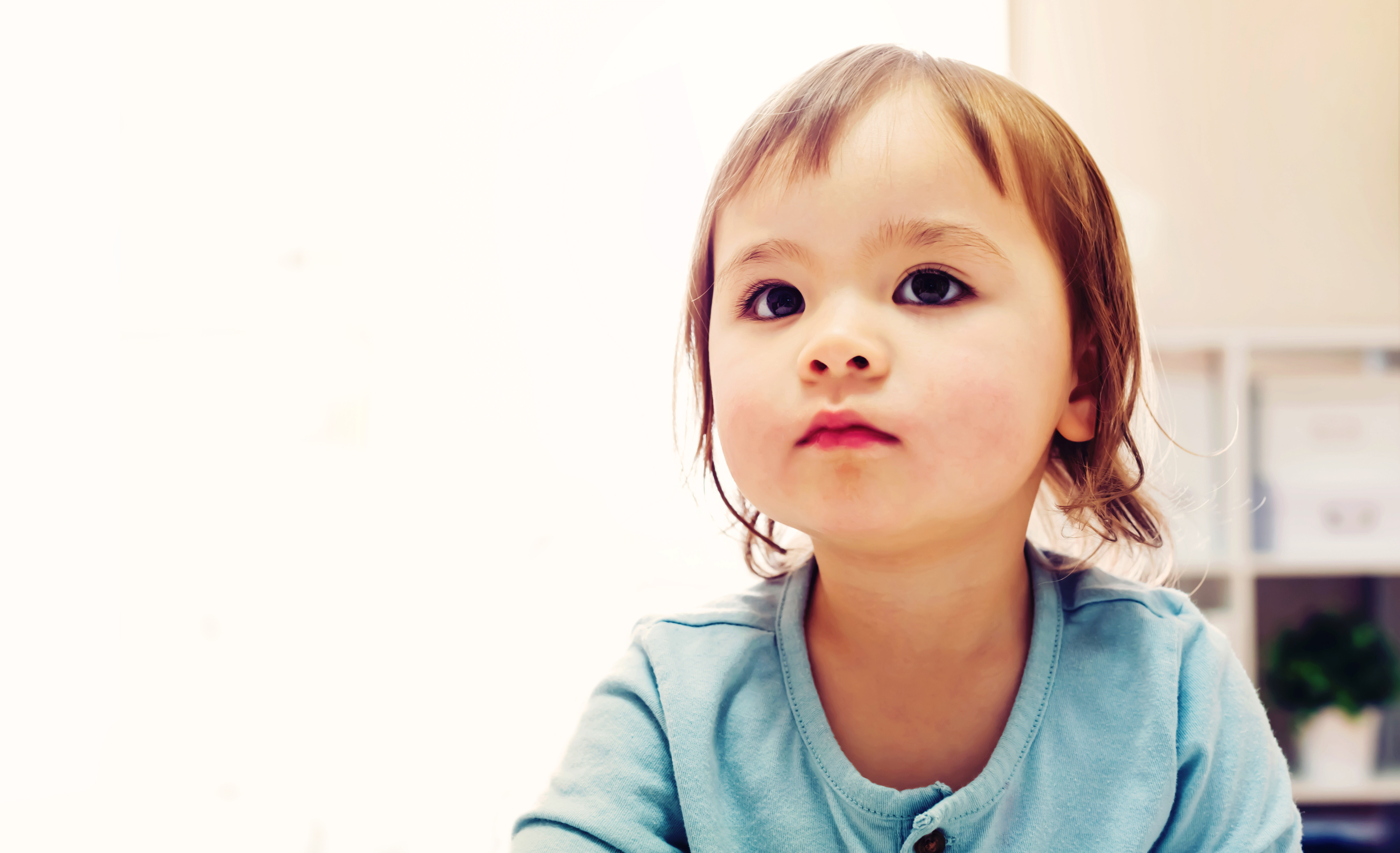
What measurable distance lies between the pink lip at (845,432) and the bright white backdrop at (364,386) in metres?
0.79

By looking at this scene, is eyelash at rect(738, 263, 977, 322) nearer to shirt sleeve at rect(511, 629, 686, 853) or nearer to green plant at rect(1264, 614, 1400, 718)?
shirt sleeve at rect(511, 629, 686, 853)

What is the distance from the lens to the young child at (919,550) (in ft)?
1.75

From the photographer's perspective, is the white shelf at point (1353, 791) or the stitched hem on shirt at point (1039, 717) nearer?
the stitched hem on shirt at point (1039, 717)

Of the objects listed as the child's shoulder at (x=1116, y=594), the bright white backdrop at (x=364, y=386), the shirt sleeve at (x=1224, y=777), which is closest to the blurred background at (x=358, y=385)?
the bright white backdrop at (x=364, y=386)

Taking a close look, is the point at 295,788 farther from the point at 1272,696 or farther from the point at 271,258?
the point at 1272,696

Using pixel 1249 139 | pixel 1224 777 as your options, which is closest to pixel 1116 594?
pixel 1224 777

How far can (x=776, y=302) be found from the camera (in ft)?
1.92

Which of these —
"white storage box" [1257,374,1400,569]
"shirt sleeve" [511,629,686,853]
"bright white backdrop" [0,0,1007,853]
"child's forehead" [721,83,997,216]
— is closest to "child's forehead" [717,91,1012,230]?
"child's forehead" [721,83,997,216]

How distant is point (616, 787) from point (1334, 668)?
63.2 inches

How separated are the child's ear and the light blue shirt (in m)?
0.12

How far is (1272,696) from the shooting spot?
5.57 ft

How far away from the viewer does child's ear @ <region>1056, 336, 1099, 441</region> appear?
0.64 m

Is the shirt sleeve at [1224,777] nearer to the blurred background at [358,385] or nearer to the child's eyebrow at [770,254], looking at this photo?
the child's eyebrow at [770,254]

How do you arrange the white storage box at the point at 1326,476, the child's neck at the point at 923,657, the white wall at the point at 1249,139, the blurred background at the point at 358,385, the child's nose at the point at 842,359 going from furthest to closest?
the white wall at the point at 1249,139 < the white storage box at the point at 1326,476 < the blurred background at the point at 358,385 < the child's neck at the point at 923,657 < the child's nose at the point at 842,359
